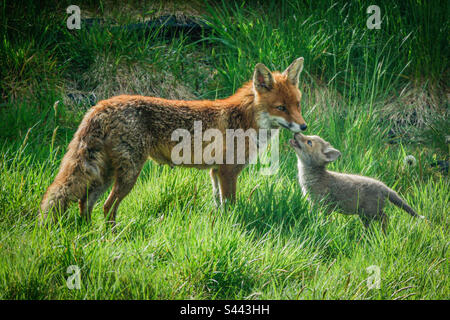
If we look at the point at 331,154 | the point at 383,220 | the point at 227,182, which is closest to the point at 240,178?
the point at 227,182

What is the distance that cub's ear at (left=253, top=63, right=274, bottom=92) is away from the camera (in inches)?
199

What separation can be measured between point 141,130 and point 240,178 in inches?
65.9

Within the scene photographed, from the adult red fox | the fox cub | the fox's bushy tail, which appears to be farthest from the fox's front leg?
the fox's bushy tail

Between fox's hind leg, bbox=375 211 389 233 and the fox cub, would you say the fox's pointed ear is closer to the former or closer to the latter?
the fox cub

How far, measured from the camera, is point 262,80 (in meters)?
5.16

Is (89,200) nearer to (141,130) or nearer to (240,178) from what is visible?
(141,130)

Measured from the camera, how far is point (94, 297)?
10.3ft

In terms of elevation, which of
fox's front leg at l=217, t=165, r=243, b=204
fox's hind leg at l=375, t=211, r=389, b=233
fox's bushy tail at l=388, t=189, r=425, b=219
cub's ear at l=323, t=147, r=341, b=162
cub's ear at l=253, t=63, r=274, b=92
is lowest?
fox's hind leg at l=375, t=211, r=389, b=233

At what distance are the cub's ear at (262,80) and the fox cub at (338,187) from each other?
699 millimetres

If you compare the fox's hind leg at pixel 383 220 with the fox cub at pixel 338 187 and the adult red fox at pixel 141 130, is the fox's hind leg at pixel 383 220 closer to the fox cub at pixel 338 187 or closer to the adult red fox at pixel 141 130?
the fox cub at pixel 338 187

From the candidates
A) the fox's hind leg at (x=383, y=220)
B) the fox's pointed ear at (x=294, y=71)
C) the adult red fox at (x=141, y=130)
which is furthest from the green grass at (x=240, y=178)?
the fox's pointed ear at (x=294, y=71)

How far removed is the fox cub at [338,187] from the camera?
4945 millimetres
